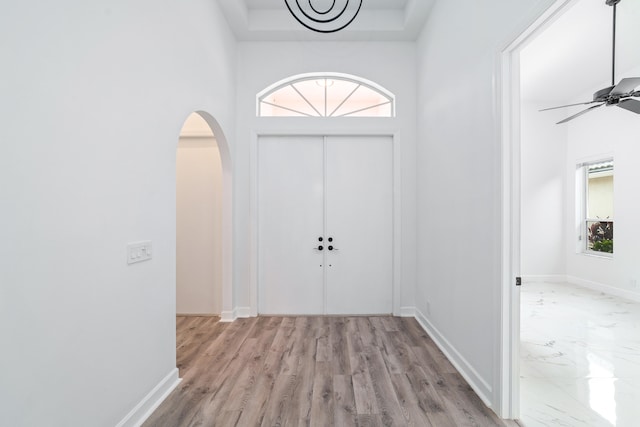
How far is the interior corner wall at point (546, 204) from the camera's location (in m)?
5.46

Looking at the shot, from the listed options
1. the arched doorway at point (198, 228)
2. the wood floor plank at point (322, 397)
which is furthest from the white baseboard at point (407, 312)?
the arched doorway at point (198, 228)

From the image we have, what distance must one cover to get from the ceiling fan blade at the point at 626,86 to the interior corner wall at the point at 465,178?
157 centimetres

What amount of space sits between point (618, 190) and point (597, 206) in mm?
723

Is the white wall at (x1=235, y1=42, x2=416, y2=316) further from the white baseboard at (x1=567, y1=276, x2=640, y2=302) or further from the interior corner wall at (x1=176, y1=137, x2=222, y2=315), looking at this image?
the white baseboard at (x1=567, y1=276, x2=640, y2=302)

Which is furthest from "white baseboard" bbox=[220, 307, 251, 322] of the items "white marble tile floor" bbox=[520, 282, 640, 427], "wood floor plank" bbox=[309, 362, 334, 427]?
"white marble tile floor" bbox=[520, 282, 640, 427]

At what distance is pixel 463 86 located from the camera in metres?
2.31

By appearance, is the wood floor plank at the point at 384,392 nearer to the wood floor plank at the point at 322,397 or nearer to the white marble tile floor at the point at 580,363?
the wood floor plank at the point at 322,397

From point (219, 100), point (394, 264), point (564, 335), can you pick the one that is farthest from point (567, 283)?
point (219, 100)

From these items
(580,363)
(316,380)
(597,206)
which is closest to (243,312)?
(316,380)

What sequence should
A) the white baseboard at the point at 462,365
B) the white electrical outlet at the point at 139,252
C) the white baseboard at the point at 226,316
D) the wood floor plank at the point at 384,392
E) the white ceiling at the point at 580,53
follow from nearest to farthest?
1. the white electrical outlet at the point at 139,252
2. the wood floor plank at the point at 384,392
3. the white baseboard at the point at 462,365
4. the white ceiling at the point at 580,53
5. the white baseboard at the point at 226,316

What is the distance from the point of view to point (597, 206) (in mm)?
5098

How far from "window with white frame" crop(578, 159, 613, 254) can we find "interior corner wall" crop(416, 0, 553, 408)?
4.02 meters

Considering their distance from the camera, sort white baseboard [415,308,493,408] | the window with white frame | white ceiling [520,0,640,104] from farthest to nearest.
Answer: the window with white frame < white ceiling [520,0,640,104] < white baseboard [415,308,493,408]

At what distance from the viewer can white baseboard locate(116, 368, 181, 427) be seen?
1672 mm
